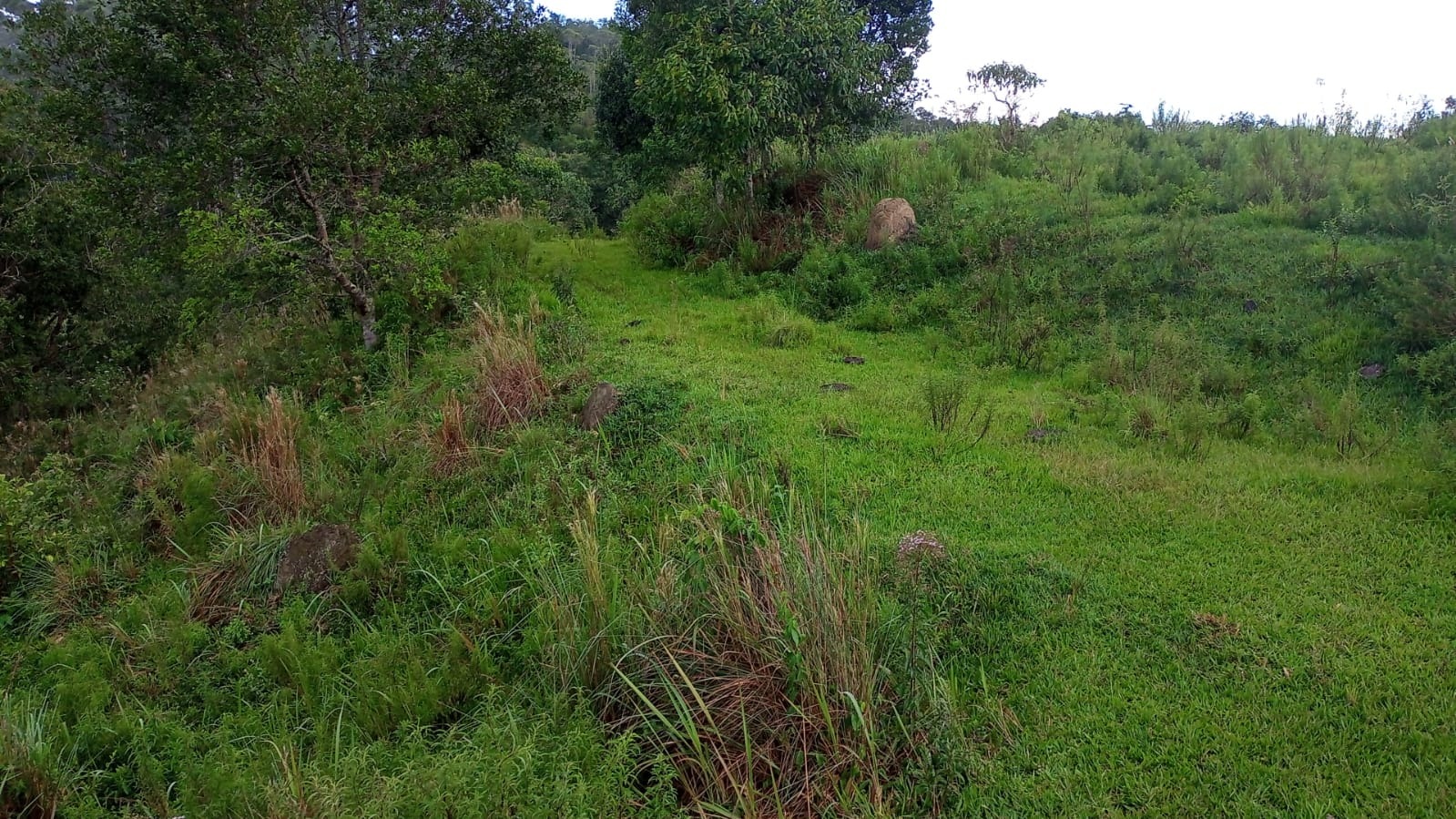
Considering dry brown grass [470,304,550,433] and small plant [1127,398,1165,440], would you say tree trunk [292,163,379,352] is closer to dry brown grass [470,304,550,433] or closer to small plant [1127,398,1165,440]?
dry brown grass [470,304,550,433]

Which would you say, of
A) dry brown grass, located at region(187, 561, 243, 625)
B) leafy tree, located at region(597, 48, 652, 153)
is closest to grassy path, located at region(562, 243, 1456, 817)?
dry brown grass, located at region(187, 561, 243, 625)

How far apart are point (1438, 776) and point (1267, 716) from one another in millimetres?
530

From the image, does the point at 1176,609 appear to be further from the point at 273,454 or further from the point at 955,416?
the point at 273,454

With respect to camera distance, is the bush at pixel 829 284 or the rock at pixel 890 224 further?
the rock at pixel 890 224

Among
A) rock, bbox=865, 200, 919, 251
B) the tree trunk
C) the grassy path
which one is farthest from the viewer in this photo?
rock, bbox=865, 200, 919, 251

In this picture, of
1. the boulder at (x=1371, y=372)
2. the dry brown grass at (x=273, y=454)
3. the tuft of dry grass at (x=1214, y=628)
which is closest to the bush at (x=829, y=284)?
the boulder at (x=1371, y=372)

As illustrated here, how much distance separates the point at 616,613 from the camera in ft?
12.8

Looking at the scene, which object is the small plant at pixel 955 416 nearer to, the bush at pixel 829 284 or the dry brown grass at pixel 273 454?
the bush at pixel 829 284

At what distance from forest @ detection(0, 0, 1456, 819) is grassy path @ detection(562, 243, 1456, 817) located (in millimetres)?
24

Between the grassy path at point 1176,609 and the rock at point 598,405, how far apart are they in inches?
31.4

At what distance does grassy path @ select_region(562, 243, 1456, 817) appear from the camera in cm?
312

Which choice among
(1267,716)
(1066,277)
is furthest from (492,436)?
(1066,277)

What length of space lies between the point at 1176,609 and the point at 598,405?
174 inches

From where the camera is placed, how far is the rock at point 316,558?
5.14 meters
